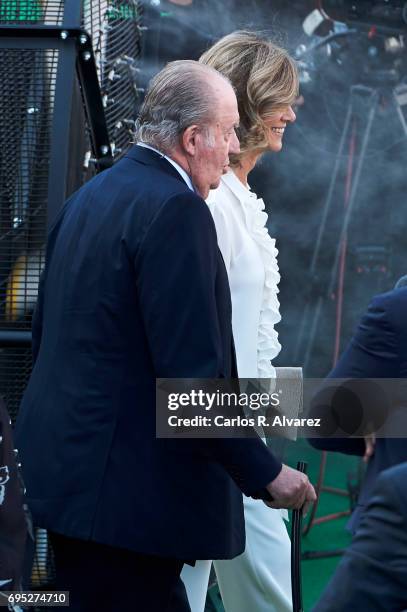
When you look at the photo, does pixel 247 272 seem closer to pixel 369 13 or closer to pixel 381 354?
pixel 381 354

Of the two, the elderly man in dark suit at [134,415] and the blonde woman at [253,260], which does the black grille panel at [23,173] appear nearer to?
the blonde woman at [253,260]

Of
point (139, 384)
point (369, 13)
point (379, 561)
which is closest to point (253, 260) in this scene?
point (139, 384)

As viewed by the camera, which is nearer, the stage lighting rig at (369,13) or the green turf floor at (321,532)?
the green turf floor at (321,532)

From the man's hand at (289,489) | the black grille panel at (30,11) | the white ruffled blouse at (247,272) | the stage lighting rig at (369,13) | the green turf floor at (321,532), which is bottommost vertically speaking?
the green turf floor at (321,532)

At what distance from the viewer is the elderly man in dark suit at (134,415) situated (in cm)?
204

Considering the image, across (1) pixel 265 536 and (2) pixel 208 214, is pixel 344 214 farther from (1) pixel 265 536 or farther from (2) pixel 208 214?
(2) pixel 208 214

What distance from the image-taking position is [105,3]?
3342 mm

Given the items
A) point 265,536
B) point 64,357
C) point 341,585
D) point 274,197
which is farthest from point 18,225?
point 274,197

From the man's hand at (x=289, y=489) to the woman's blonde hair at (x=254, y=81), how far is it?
0.94 meters

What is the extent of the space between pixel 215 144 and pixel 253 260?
44 centimetres

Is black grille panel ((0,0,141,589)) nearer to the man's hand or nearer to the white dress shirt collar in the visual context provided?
the white dress shirt collar

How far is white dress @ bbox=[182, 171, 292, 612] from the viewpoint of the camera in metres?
2.59

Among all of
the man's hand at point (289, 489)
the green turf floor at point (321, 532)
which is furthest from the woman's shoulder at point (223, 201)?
the green turf floor at point (321, 532)

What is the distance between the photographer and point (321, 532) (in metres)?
4.75
